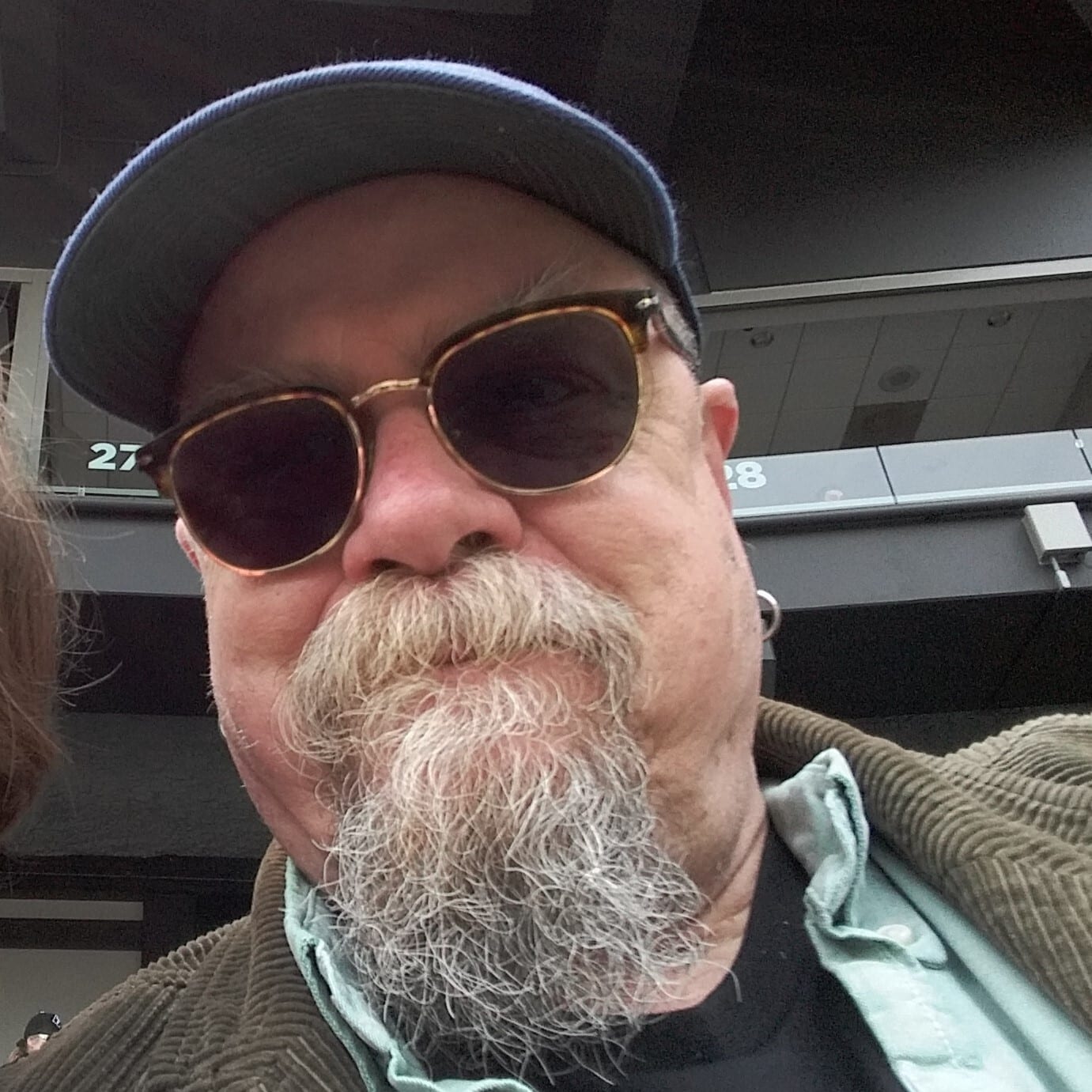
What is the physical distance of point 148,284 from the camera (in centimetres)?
82

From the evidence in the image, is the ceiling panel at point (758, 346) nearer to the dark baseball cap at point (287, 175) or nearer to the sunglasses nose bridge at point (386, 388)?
the dark baseball cap at point (287, 175)

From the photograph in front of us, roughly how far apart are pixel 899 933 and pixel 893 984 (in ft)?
0.19

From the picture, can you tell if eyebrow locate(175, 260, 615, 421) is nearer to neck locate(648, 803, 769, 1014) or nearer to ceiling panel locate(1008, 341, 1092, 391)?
neck locate(648, 803, 769, 1014)

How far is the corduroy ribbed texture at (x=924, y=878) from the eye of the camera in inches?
25.1

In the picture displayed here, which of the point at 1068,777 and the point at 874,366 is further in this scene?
the point at 874,366

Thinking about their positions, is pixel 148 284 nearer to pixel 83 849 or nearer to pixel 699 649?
pixel 699 649

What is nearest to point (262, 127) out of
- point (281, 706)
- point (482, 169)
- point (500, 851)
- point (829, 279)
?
point (482, 169)

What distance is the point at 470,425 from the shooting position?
28.8 inches

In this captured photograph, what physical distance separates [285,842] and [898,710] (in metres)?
2.93

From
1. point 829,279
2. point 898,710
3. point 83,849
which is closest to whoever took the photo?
point 83,849

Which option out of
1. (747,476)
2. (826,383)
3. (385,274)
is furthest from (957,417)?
(385,274)

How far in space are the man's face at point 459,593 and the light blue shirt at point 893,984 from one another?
6cm

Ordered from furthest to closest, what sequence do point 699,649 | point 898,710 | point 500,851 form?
1. point 898,710
2. point 699,649
3. point 500,851

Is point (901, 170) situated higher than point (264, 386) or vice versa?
point (264, 386)
